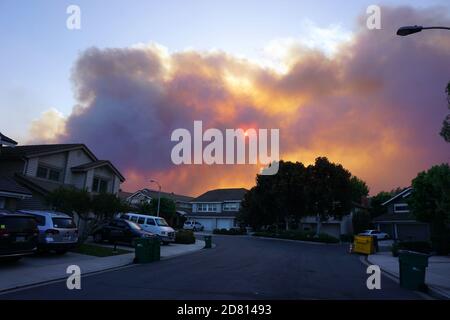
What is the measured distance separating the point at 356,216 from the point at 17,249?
5299 cm

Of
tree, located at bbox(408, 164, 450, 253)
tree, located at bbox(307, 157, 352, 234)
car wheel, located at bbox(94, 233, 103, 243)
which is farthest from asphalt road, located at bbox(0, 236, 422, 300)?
tree, located at bbox(307, 157, 352, 234)

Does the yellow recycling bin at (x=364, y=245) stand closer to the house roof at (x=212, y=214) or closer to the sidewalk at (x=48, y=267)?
the sidewalk at (x=48, y=267)

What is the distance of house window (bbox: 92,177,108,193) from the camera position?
30.3m

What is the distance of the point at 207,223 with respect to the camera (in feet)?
221

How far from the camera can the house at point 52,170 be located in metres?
23.4

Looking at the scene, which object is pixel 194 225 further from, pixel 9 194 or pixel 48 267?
pixel 48 267

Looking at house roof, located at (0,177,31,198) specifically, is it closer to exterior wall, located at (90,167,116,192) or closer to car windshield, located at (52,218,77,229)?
car windshield, located at (52,218,77,229)

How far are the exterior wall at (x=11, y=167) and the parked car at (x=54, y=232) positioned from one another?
1004 cm

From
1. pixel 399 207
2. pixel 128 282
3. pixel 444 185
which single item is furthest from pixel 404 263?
pixel 399 207

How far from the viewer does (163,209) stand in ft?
147

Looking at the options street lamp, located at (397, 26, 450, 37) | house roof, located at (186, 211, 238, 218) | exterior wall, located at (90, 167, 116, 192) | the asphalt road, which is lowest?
the asphalt road

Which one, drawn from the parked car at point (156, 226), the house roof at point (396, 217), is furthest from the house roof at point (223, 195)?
the parked car at point (156, 226)

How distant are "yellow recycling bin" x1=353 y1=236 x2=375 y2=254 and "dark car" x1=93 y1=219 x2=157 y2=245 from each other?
15.2 meters
